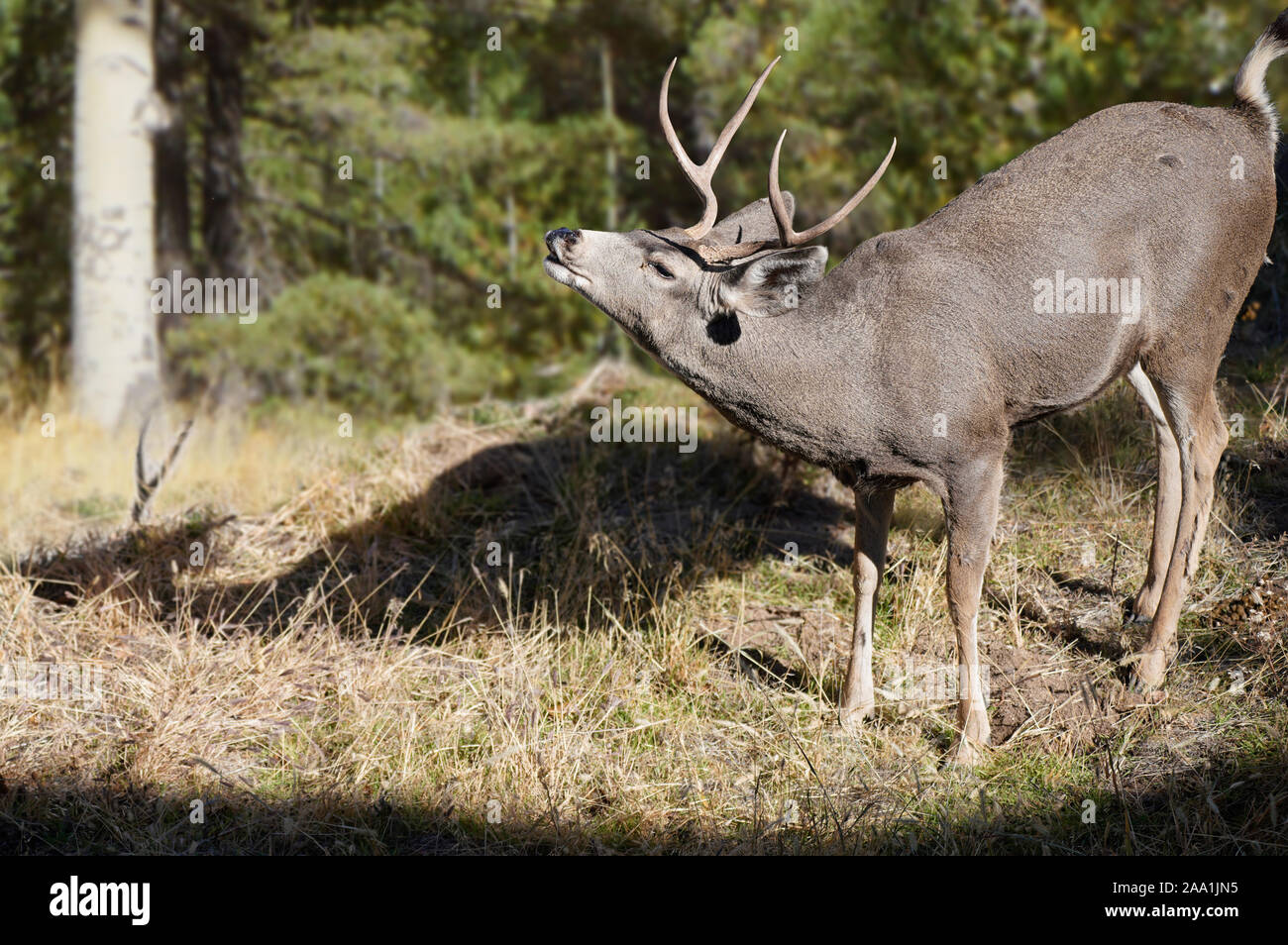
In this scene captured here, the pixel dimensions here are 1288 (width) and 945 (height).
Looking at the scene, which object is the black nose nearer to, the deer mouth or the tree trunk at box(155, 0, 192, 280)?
the deer mouth

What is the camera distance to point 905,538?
707cm

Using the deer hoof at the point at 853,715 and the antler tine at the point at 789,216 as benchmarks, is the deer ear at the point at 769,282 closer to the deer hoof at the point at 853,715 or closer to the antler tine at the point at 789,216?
the antler tine at the point at 789,216

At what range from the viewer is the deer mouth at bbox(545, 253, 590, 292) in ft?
18.2

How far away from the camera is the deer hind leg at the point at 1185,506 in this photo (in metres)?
5.86

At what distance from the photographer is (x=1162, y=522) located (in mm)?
6336

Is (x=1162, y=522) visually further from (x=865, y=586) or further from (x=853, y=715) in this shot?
(x=853, y=715)

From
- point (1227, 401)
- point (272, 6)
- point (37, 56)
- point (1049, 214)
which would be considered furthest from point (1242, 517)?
point (37, 56)

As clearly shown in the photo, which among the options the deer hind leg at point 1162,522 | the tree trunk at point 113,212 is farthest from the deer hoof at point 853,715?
the tree trunk at point 113,212

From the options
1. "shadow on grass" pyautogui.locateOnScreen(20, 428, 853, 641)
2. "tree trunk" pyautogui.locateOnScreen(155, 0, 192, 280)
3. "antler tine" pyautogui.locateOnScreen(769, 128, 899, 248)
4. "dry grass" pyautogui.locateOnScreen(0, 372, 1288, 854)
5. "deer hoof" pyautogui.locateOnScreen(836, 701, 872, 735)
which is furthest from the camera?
"tree trunk" pyautogui.locateOnScreen(155, 0, 192, 280)

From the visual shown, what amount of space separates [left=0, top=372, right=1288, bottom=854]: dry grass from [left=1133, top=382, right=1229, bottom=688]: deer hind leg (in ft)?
0.59

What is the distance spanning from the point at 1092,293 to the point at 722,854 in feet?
→ 10.00

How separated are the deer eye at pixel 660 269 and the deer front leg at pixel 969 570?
1.60 m

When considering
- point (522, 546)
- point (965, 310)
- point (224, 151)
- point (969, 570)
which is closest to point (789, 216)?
point (965, 310)

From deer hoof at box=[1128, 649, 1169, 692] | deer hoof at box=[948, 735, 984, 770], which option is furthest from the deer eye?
deer hoof at box=[1128, 649, 1169, 692]
